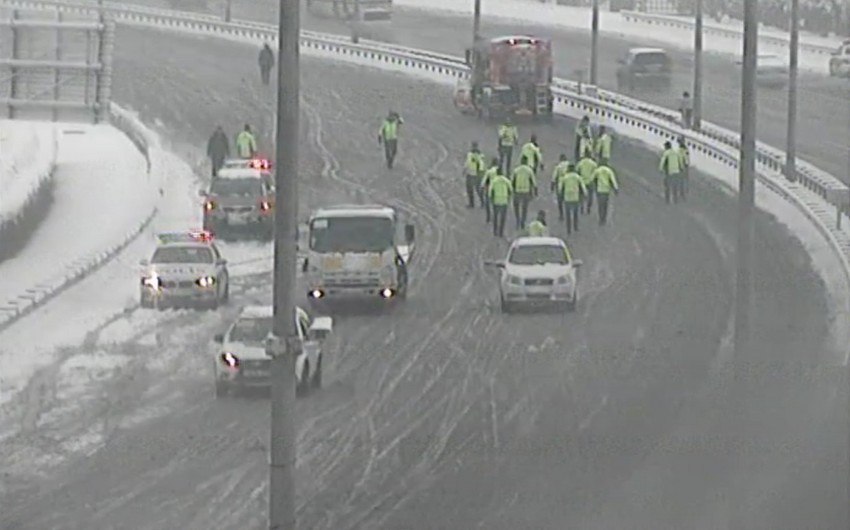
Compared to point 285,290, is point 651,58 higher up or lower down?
higher up

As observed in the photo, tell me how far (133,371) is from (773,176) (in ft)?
69.5

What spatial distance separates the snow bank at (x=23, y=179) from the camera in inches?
1941

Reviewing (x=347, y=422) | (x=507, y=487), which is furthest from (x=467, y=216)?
(x=507, y=487)

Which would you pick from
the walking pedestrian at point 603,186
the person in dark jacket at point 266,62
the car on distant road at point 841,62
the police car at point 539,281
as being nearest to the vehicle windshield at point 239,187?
the walking pedestrian at point 603,186

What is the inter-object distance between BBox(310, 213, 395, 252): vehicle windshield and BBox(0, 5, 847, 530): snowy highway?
111 cm

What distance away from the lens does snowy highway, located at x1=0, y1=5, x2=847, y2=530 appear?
73.2 ft

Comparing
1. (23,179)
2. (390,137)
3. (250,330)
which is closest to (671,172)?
(390,137)

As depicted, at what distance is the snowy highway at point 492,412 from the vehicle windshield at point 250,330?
0.80 m

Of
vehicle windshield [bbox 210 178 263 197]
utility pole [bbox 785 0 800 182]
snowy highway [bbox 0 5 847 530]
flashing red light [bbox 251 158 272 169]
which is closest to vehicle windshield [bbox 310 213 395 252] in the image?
snowy highway [bbox 0 5 847 530]

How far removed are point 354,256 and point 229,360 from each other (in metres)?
7.72

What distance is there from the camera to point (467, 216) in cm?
4744

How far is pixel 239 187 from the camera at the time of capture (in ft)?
152

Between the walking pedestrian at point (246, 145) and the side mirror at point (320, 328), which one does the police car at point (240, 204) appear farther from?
the side mirror at point (320, 328)

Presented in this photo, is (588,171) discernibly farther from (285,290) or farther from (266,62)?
(285,290)
